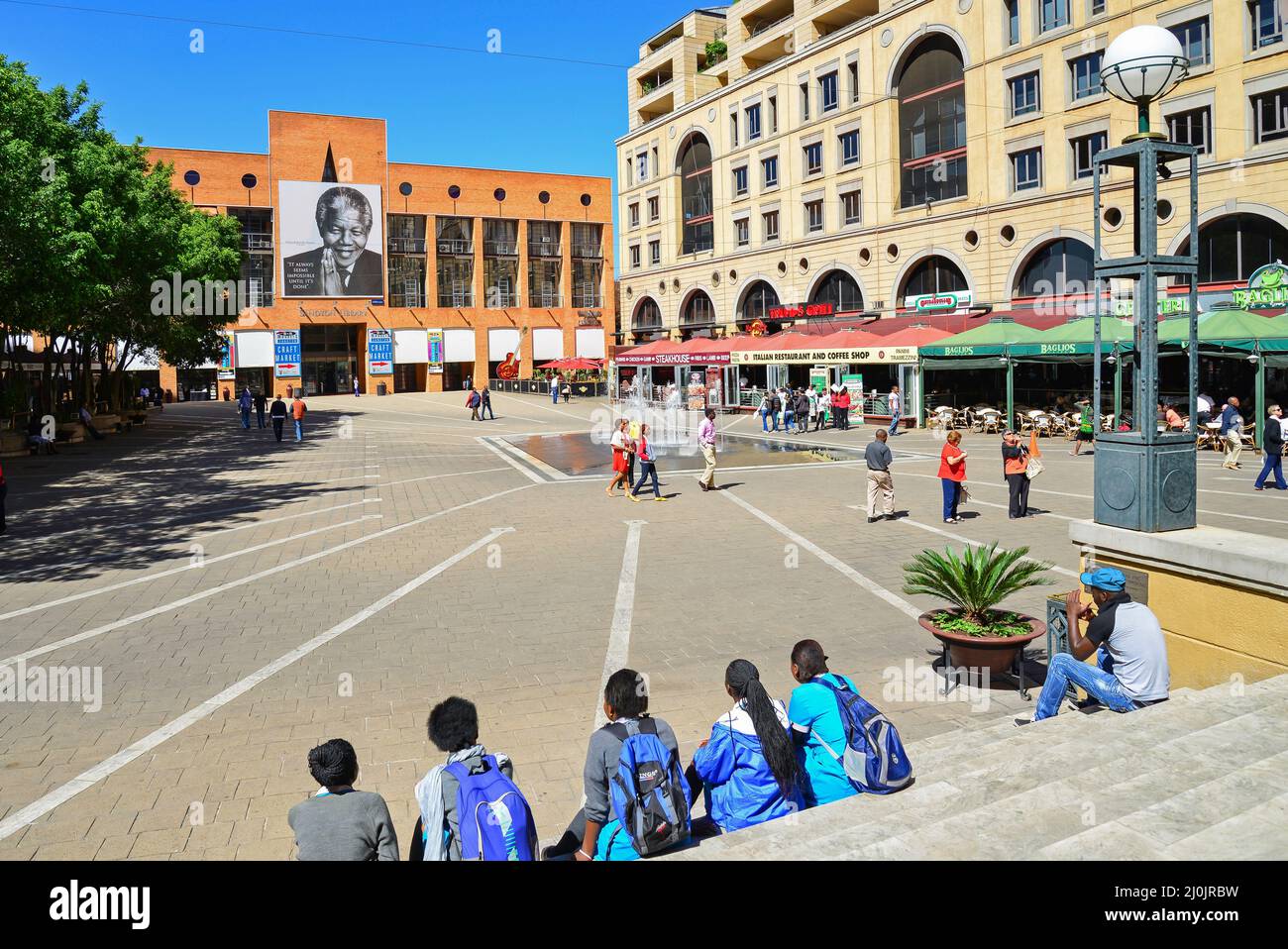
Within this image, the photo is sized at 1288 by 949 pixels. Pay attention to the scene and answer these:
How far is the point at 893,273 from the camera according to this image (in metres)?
46.3

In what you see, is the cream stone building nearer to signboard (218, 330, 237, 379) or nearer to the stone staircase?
signboard (218, 330, 237, 379)

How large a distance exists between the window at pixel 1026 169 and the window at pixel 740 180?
19.5m

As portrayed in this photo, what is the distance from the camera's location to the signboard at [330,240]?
230 ft

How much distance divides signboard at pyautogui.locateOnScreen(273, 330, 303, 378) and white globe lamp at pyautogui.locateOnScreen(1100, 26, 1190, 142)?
2782 inches

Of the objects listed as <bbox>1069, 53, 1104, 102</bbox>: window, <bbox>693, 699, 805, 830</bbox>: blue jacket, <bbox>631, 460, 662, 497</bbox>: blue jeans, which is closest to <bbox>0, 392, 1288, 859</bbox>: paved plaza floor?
<bbox>631, 460, 662, 497</bbox>: blue jeans

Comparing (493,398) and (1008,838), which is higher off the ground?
(493,398)

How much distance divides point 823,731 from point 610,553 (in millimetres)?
9192

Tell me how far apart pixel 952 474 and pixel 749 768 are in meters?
11.9

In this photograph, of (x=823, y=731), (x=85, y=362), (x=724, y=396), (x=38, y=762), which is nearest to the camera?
(x=823, y=731)

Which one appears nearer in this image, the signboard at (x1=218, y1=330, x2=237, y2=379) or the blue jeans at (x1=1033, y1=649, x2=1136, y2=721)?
the blue jeans at (x1=1033, y1=649, x2=1136, y2=721)

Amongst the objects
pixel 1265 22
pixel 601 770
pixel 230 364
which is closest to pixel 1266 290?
pixel 1265 22

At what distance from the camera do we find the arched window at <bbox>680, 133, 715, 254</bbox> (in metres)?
61.2
